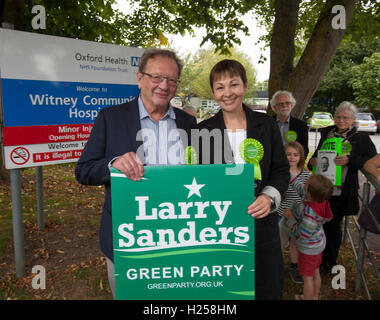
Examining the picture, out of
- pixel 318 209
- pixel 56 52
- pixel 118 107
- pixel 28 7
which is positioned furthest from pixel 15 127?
pixel 28 7

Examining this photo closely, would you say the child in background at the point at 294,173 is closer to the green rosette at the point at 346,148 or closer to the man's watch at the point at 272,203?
the green rosette at the point at 346,148

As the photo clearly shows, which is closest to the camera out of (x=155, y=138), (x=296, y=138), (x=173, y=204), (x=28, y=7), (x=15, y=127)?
(x=173, y=204)

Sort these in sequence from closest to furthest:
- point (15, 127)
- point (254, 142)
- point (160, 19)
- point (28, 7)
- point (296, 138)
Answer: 1. point (254, 142)
2. point (15, 127)
3. point (296, 138)
4. point (28, 7)
5. point (160, 19)

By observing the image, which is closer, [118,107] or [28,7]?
[118,107]

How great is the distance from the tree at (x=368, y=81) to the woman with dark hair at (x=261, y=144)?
2795cm

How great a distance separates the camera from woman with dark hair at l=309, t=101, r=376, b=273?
3436 mm

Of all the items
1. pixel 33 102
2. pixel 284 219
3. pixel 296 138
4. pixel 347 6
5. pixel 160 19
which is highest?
pixel 160 19

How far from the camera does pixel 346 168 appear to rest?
11.6ft

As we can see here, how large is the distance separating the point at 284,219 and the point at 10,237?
383cm

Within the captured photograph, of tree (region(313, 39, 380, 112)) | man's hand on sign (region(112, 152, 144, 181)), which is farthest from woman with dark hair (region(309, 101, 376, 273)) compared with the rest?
tree (region(313, 39, 380, 112))

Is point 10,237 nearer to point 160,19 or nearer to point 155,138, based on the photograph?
point 155,138

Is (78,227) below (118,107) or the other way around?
below

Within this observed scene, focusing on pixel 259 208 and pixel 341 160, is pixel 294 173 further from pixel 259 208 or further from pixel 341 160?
pixel 259 208

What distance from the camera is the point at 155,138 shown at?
1891mm
